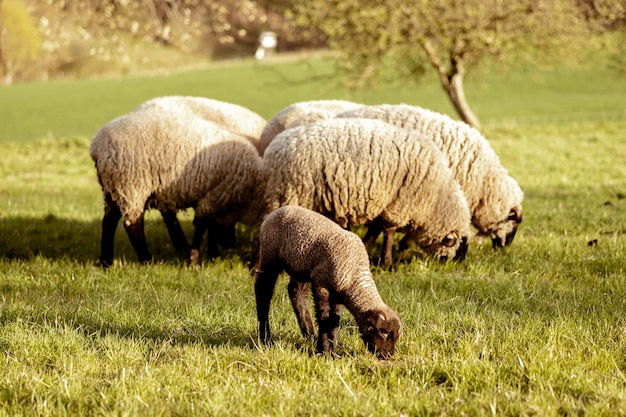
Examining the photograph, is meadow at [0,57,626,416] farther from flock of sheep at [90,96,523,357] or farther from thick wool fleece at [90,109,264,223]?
thick wool fleece at [90,109,264,223]

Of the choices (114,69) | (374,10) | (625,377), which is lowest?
(114,69)

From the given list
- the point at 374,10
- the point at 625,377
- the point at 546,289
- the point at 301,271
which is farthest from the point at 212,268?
the point at 374,10

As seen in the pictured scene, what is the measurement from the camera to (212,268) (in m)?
6.94

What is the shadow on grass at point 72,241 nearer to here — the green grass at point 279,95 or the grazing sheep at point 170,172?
the grazing sheep at point 170,172

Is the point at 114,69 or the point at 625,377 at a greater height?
the point at 625,377

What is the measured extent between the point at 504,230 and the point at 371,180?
2.06m

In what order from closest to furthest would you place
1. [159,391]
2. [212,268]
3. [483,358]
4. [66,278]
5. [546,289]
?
[159,391], [483,358], [546,289], [66,278], [212,268]

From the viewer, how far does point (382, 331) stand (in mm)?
4055

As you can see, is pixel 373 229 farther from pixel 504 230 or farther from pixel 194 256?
pixel 194 256

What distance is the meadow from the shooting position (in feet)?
11.4

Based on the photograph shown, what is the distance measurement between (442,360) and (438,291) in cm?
179

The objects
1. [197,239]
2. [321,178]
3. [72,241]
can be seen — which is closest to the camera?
[321,178]

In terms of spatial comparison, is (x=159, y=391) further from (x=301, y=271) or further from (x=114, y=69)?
(x=114, y=69)

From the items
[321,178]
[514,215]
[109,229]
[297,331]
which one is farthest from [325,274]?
[514,215]
